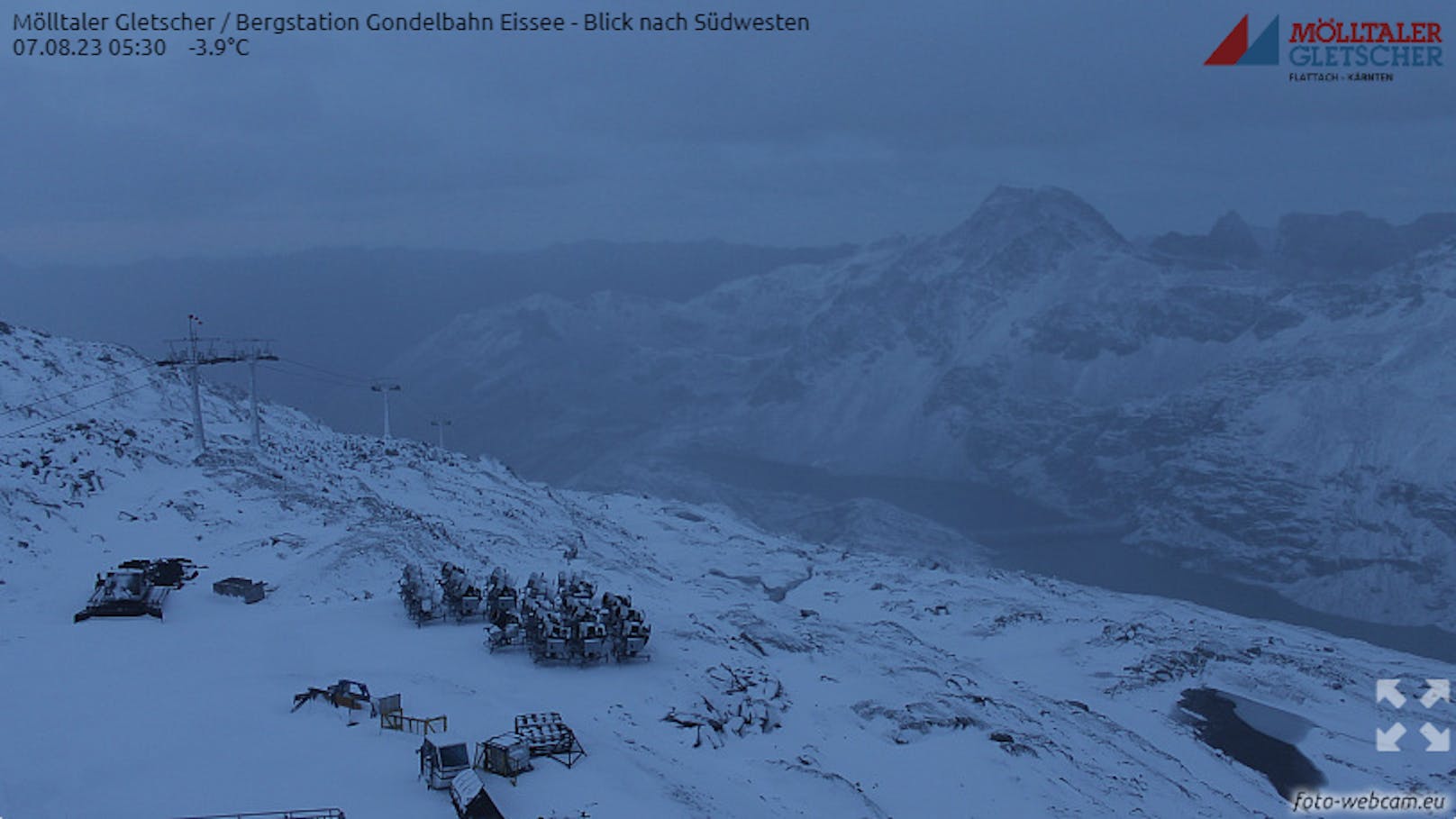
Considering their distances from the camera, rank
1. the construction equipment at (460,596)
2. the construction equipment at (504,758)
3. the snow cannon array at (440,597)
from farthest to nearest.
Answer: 1. the construction equipment at (460,596)
2. the snow cannon array at (440,597)
3. the construction equipment at (504,758)

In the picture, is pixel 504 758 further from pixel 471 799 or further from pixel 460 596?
pixel 460 596

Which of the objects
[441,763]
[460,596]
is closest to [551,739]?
[441,763]

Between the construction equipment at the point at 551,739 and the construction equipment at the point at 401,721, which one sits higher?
the construction equipment at the point at 401,721

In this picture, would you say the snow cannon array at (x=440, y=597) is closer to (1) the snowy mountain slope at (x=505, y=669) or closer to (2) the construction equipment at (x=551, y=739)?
(1) the snowy mountain slope at (x=505, y=669)

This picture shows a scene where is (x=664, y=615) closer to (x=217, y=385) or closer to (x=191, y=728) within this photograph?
(x=191, y=728)

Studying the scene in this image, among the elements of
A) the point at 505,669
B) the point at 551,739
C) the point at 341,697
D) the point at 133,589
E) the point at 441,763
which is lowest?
the point at 505,669

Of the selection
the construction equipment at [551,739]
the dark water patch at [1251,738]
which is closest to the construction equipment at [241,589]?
the construction equipment at [551,739]
